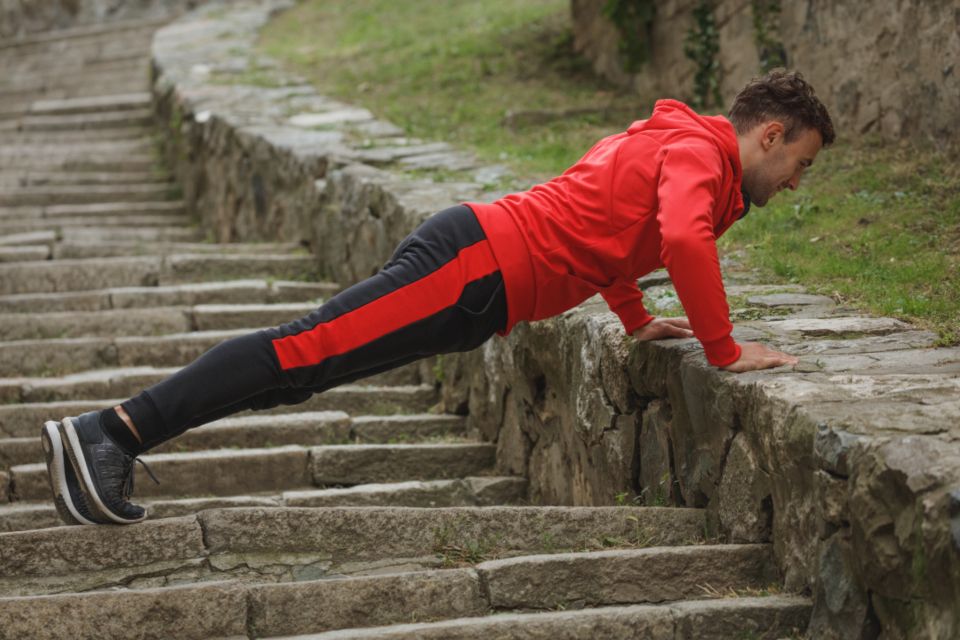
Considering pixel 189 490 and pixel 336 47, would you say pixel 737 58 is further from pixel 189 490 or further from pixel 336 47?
pixel 336 47

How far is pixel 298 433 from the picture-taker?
16.7 ft

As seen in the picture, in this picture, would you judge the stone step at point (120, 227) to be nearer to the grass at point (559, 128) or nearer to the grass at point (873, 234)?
the grass at point (559, 128)

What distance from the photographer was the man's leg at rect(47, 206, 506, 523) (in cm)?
317

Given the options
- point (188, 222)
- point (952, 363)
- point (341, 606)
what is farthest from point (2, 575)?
point (188, 222)

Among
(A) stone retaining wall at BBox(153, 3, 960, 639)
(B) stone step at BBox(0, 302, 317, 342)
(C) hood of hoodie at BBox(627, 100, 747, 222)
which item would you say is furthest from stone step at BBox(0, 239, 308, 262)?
(C) hood of hoodie at BBox(627, 100, 747, 222)

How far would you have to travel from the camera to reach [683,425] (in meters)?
3.36

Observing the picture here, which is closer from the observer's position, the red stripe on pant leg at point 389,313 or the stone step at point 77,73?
the red stripe on pant leg at point 389,313

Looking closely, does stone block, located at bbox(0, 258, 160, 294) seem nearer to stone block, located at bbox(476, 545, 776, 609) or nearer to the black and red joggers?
the black and red joggers

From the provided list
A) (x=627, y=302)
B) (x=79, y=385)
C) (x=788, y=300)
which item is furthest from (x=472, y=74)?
(x=627, y=302)

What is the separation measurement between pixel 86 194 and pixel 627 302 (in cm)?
725

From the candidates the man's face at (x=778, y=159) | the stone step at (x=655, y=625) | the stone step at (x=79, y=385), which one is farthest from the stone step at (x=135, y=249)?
the stone step at (x=655, y=625)

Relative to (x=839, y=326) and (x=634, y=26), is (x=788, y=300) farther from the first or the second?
(x=634, y=26)

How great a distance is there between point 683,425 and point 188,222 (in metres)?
7.23

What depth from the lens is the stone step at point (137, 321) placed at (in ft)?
19.9
